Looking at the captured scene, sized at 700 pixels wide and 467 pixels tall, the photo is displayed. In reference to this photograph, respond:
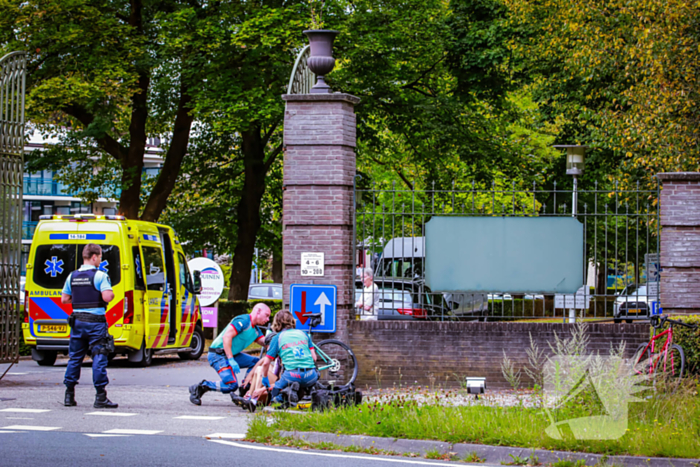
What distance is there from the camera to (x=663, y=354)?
11070mm

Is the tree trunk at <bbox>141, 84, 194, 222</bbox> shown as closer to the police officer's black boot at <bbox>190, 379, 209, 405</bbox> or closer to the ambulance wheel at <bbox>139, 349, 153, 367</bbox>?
the ambulance wheel at <bbox>139, 349, 153, 367</bbox>

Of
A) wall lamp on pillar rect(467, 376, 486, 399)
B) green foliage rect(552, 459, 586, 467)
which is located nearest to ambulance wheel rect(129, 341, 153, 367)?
wall lamp on pillar rect(467, 376, 486, 399)

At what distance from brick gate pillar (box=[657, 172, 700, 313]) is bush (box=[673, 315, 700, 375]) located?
0.47m

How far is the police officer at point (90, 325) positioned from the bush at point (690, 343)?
6.74m

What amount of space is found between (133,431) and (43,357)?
9343 millimetres

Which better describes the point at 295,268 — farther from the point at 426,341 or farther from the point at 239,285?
the point at 239,285

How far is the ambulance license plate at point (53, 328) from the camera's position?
16.5m

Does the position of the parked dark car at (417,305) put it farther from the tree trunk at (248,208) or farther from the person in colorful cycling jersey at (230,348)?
the tree trunk at (248,208)

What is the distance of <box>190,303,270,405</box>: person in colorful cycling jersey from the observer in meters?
11.0

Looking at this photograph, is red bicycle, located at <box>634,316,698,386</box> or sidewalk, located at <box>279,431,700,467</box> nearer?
sidewalk, located at <box>279,431,700,467</box>

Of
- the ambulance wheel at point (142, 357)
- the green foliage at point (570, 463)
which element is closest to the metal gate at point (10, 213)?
the ambulance wheel at point (142, 357)

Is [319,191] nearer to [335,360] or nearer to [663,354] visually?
[335,360]

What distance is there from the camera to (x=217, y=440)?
28.0ft

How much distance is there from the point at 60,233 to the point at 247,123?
212 inches
